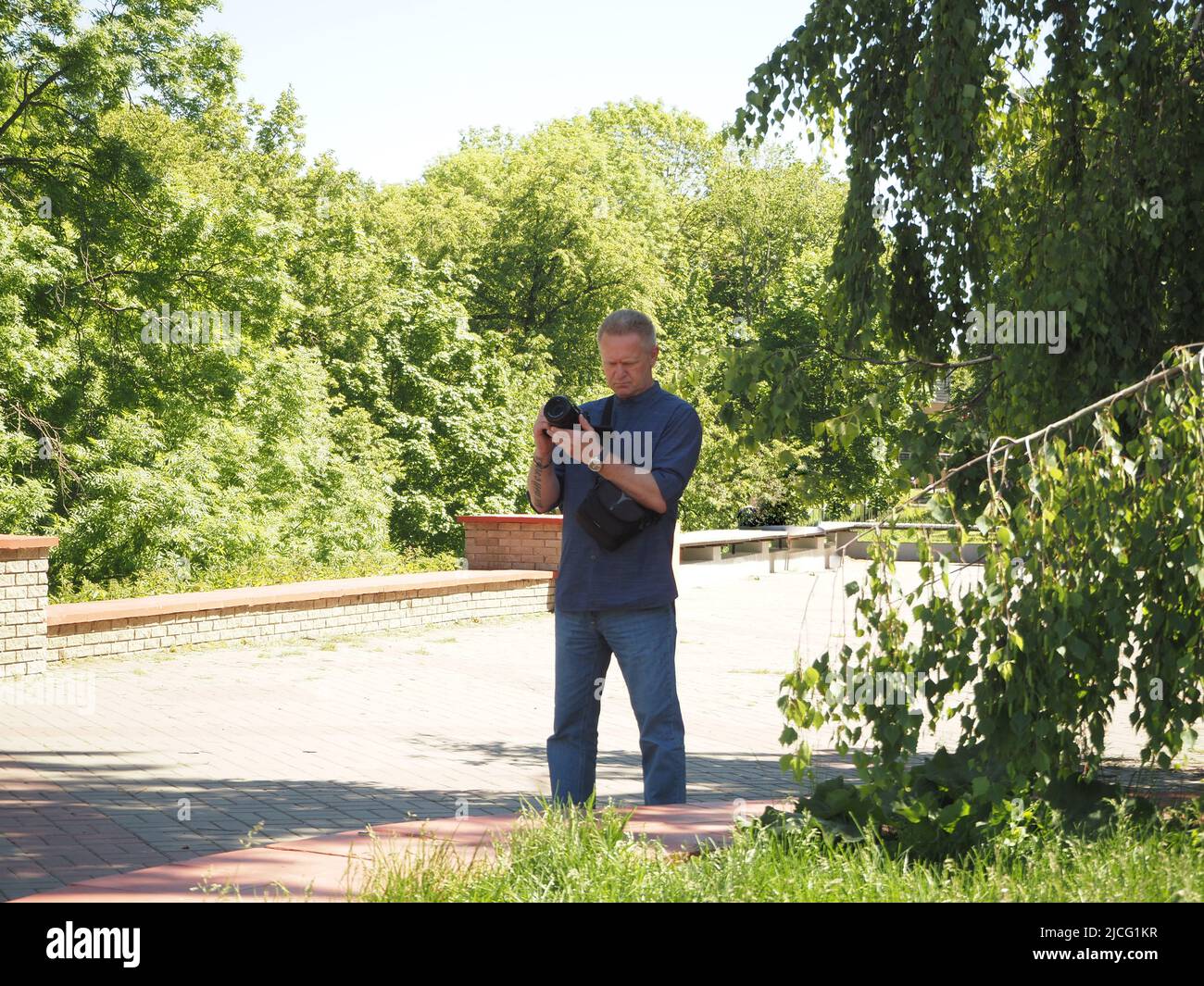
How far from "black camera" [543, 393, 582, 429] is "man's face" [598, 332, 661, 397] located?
206 mm

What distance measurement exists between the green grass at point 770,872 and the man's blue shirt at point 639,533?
3.39 feet

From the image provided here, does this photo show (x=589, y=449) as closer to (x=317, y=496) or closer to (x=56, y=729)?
(x=56, y=729)

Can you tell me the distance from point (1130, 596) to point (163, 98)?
1876 cm

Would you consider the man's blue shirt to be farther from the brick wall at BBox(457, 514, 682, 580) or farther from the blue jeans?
the brick wall at BBox(457, 514, 682, 580)

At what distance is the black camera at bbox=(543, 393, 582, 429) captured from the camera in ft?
16.1

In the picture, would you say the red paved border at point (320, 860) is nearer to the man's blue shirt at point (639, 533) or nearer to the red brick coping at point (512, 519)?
the man's blue shirt at point (639, 533)

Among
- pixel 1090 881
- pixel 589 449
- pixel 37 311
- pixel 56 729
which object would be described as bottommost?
pixel 56 729

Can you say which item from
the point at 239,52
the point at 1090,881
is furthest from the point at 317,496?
the point at 1090,881

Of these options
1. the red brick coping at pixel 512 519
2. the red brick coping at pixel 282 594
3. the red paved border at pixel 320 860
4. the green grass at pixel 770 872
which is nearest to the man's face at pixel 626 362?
the red paved border at pixel 320 860

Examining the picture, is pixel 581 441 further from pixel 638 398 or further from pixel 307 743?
pixel 307 743

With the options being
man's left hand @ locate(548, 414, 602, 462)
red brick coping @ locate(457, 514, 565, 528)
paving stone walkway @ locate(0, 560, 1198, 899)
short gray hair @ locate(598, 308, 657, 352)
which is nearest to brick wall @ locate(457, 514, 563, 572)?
red brick coping @ locate(457, 514, 565, 528)

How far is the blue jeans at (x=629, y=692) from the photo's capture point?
498 centimetres

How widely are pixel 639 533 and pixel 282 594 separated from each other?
9.10 metres
